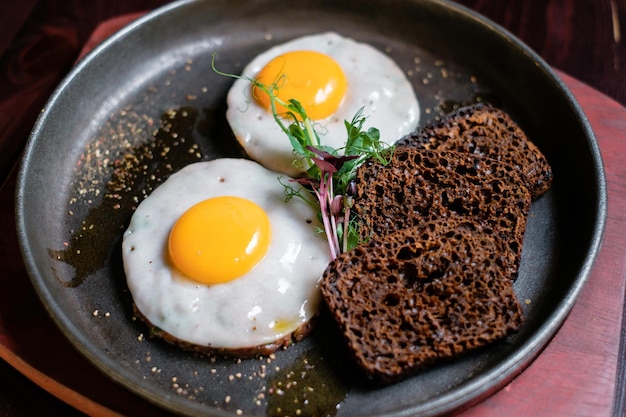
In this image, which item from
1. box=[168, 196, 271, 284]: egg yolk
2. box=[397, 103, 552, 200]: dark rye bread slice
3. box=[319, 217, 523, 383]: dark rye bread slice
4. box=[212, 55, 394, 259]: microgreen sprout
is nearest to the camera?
box=[319, 217, 523, 383]: dark rye bread slice

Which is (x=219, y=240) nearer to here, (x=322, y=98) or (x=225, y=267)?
(x=225, y=267)

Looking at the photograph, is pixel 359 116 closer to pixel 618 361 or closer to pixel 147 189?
pixel 147 189

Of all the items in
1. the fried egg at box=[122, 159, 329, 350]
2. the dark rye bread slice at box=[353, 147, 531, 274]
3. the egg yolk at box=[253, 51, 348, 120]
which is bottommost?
the fried egg at box=[122, 159, 329, 350]

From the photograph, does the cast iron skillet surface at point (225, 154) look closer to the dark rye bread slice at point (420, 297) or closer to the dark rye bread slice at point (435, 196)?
the dark rye bread slice at point (420, 297)

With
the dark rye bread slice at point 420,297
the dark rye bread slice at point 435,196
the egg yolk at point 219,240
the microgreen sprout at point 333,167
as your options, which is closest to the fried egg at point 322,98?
the microgreen sprout at point 333,167

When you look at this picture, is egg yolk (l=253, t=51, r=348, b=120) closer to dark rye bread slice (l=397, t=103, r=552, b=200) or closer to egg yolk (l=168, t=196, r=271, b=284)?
dark rye bread slice (l=397, t=103, r=552, b=200)

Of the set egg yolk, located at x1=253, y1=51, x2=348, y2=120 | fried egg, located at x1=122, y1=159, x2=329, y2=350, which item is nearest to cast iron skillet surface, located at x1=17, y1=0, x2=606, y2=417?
fried egg, located at x1=122, y1=159, x2=329, y2=350

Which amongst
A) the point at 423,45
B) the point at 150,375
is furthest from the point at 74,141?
the point at 423,45

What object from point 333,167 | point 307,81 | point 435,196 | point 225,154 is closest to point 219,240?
point 333,167
